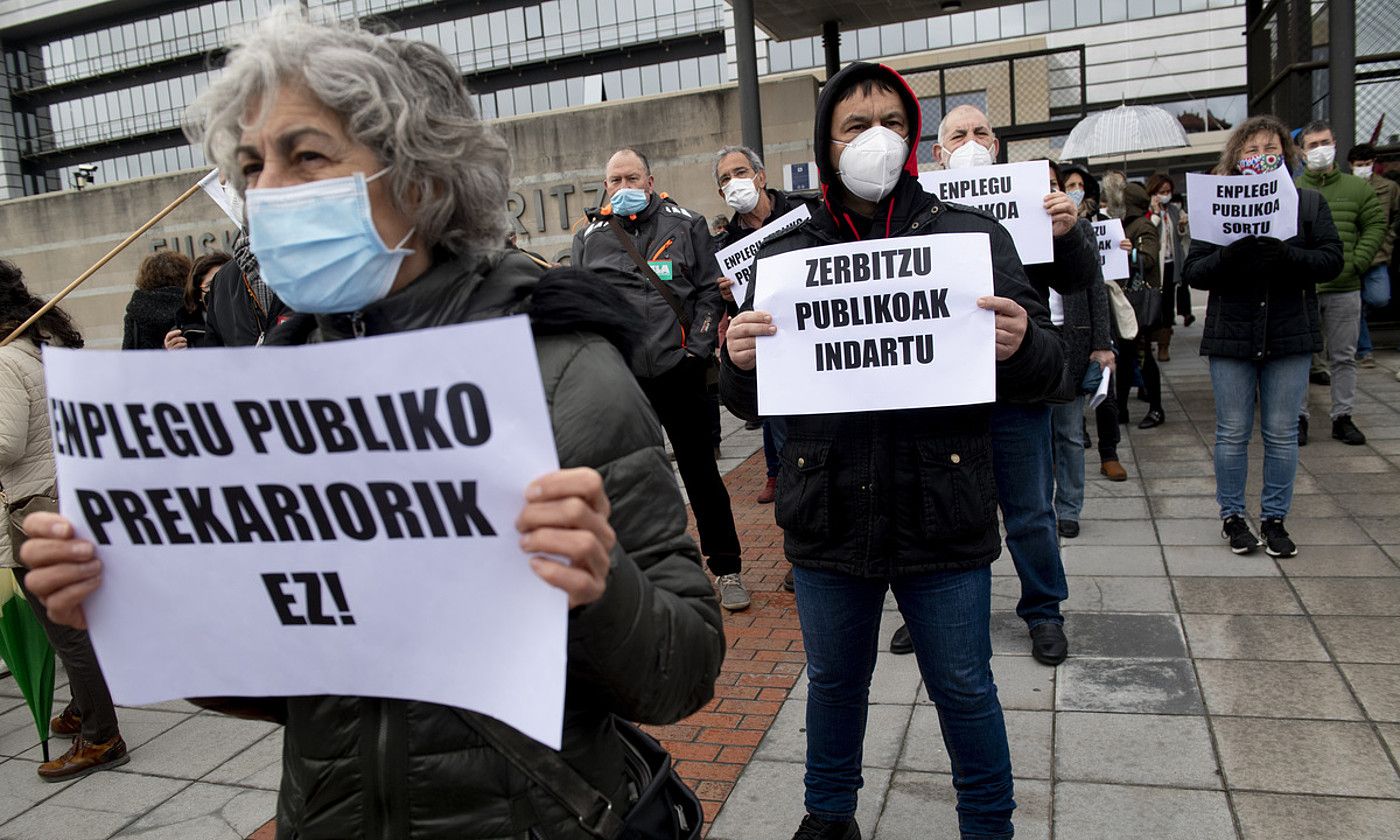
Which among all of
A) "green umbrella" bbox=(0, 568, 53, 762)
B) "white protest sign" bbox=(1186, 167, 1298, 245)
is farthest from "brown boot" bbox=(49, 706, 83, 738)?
"white protest sign" bbox=(1186, 167, 1298, 245)

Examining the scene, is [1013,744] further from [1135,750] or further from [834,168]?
[834,168]

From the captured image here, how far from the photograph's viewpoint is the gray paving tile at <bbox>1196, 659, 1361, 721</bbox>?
11.9ft

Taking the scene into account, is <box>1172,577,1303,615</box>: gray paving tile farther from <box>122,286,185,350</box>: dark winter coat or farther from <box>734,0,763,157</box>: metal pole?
<box>734,0,763,157</box>: metal pole

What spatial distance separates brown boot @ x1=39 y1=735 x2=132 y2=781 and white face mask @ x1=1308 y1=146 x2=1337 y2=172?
26.5 feet

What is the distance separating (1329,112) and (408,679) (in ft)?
35.7

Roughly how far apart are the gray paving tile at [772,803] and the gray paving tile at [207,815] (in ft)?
5.00

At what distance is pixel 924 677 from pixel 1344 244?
656 cm

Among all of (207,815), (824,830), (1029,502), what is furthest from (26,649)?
(1029,502)

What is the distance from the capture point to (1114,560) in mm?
5453

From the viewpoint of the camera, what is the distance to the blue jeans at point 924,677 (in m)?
2.58

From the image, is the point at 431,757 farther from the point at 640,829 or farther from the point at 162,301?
the point at 162,301

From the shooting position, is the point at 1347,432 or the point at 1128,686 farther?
the point at 1347,432

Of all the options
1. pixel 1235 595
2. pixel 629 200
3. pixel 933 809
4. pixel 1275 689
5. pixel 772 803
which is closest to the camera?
pixel 933 809

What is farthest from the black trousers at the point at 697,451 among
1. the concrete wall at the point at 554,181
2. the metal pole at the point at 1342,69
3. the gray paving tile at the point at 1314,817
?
the concrete wall at the point at 554,181
